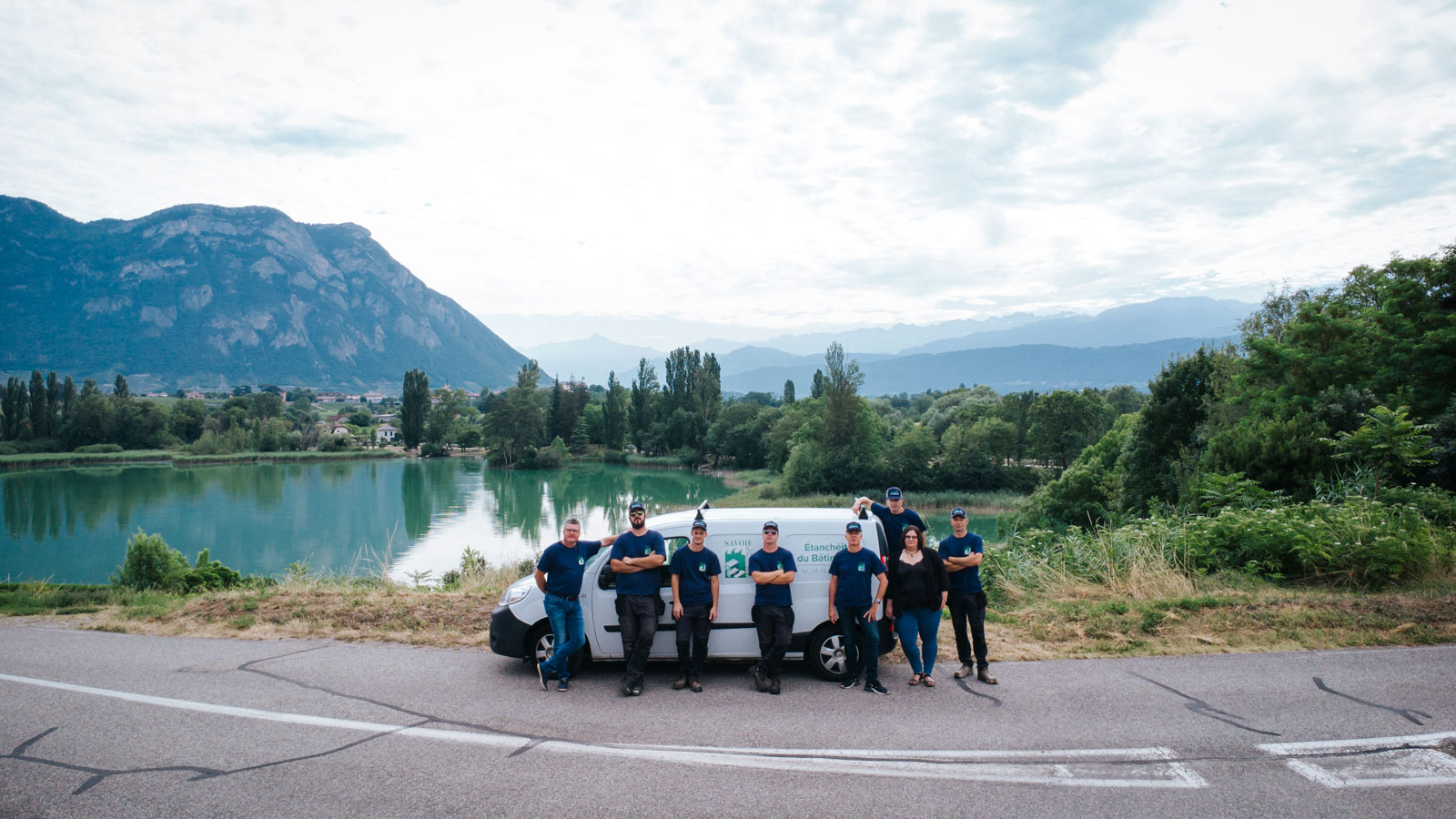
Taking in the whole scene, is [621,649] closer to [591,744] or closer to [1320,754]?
[591,744]

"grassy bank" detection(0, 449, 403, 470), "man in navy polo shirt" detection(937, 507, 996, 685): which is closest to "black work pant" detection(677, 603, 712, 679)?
"man in navy polo shirt" detection(937, 507, 996, 685)

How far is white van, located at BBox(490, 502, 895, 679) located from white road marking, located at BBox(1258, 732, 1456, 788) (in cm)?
333

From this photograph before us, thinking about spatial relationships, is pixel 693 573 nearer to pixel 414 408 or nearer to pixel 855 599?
pixel 855 599

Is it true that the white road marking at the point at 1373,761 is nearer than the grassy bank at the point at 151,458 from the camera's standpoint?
Yes

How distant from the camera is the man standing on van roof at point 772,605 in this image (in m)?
6.78

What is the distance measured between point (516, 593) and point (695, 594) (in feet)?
7.13

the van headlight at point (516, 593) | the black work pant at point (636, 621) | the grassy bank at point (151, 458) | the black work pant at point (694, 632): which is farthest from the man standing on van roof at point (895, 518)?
the grassy bank at point (151, 458)

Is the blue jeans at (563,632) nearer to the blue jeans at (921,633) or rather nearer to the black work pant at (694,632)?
the black work pant at (694,632)

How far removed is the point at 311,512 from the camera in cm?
5141

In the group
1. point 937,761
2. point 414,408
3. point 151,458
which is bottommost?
point 151,458

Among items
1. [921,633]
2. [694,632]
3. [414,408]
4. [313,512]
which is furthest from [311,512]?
[414,408]

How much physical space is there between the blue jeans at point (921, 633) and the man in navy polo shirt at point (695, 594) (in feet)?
6.35

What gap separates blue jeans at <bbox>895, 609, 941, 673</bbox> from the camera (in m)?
6.91

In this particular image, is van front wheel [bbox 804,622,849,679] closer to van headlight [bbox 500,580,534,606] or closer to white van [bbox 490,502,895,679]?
white van [bbox 490,502,895,679]
